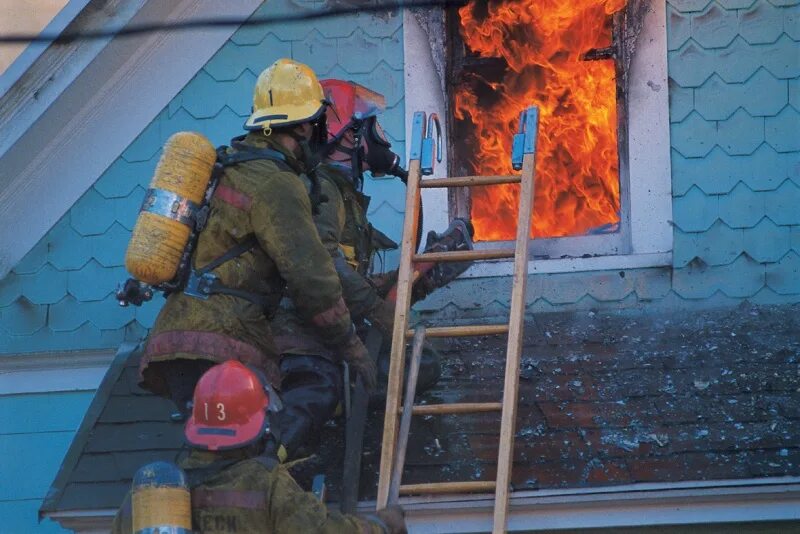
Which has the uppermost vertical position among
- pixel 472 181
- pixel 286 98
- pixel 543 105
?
pixel 543 105

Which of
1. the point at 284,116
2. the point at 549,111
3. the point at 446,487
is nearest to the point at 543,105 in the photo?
the point at 549,111

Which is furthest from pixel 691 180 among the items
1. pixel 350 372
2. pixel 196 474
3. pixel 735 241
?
pixel 196 474

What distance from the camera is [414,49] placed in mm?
6613

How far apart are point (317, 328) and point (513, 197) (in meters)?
2.26

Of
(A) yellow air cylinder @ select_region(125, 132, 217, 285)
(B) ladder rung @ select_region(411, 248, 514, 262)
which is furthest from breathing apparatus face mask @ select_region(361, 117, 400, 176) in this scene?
(A) yellow air cylinder @ select_region(125, 132, 217, 285)

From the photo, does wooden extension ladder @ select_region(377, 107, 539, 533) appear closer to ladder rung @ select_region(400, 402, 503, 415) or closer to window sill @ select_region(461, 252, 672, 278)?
ladder rung @ select_region(400, 402, 503, 415)

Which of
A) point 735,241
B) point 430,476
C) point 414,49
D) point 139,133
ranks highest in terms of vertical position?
point 414,49

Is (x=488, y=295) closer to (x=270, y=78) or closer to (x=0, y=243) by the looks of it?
(x=270, y=78)

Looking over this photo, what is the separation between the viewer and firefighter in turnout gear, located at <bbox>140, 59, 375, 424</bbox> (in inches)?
187

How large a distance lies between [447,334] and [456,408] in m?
0.35

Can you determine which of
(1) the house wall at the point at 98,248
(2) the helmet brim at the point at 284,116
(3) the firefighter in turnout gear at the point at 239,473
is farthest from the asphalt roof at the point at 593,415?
(2) the helmet brim at the point at 284,116

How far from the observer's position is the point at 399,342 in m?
5.06

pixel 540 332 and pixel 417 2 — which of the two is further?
pixel 417 2

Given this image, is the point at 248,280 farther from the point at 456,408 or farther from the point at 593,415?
the point at 593,415
